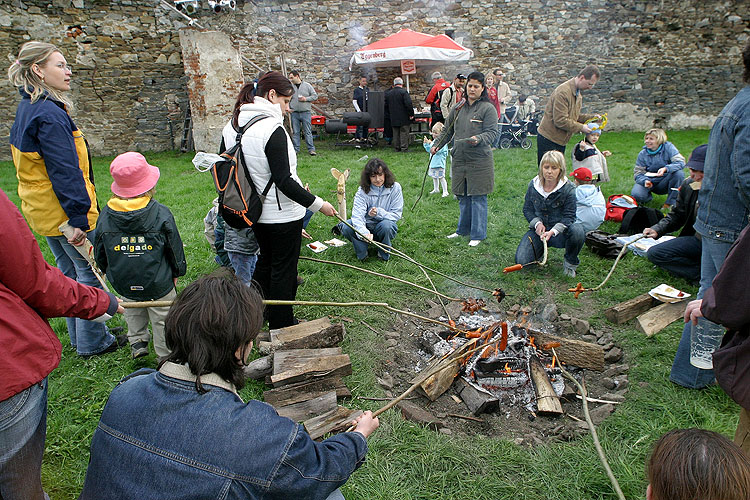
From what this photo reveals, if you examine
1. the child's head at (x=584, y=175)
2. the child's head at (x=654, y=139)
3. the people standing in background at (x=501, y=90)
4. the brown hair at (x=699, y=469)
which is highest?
the people standing in background at (x=501, y=90)

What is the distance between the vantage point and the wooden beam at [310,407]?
319 centimetres

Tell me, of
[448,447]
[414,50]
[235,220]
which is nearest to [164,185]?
[235,220]

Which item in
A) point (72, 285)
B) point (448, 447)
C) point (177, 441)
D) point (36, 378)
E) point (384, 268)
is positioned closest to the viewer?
point (177, 441)

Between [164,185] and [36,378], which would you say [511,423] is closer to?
[36,378]

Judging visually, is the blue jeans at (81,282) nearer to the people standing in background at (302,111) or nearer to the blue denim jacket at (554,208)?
the blue denim jacket at (554,208)

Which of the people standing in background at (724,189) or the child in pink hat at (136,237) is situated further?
the child in pink hat at (136,237)

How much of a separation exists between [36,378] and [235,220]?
1894mm

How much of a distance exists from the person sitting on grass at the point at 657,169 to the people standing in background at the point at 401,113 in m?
6.35

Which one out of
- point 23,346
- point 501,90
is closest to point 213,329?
point 23,346

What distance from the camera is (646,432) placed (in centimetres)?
296

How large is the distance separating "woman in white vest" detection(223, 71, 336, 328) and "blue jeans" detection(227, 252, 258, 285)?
1.27 feet

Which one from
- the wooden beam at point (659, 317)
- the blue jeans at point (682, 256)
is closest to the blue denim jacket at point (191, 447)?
the wooden beam at point (659, 317)

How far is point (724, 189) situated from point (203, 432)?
318 cm

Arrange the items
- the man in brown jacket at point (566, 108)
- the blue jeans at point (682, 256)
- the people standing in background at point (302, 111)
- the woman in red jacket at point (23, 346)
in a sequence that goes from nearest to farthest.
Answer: the woman in red jacket at point (23, 346) → the blue jeans at point (682, 256) → the man in brown jacket at point (566, 108) → the people standing in background at point (302, 111)
